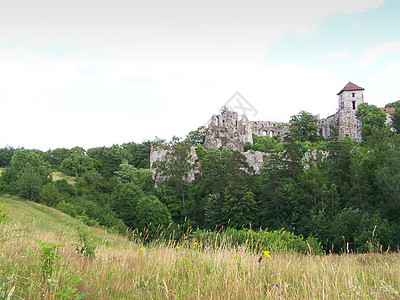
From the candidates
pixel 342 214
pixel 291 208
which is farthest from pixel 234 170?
pixel 342 214

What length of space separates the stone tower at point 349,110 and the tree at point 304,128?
13.3ft

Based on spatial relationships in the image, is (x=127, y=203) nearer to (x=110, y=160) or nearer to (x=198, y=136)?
(x=198, y=136)

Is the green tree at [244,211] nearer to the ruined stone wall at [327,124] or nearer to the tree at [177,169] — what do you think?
the tree at [177,169]

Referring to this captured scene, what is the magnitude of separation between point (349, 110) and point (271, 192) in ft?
87.6

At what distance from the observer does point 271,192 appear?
29297 millimetres

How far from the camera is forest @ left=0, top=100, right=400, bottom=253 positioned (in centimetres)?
2386

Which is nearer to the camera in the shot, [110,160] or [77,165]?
[110,160]

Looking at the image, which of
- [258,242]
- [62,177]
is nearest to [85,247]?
[258,242]

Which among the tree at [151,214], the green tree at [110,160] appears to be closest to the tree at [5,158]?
the green tree at [110,160]

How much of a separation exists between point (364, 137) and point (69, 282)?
4798cm

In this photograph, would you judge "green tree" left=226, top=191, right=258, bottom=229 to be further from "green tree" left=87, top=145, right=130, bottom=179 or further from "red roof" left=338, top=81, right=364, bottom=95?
"green tree" left=87, top=145, right=130, bottom=179

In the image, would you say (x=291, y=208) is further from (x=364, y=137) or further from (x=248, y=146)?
(x=364, y=137)

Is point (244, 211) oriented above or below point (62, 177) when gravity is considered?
below

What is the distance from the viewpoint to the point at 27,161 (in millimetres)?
51375
